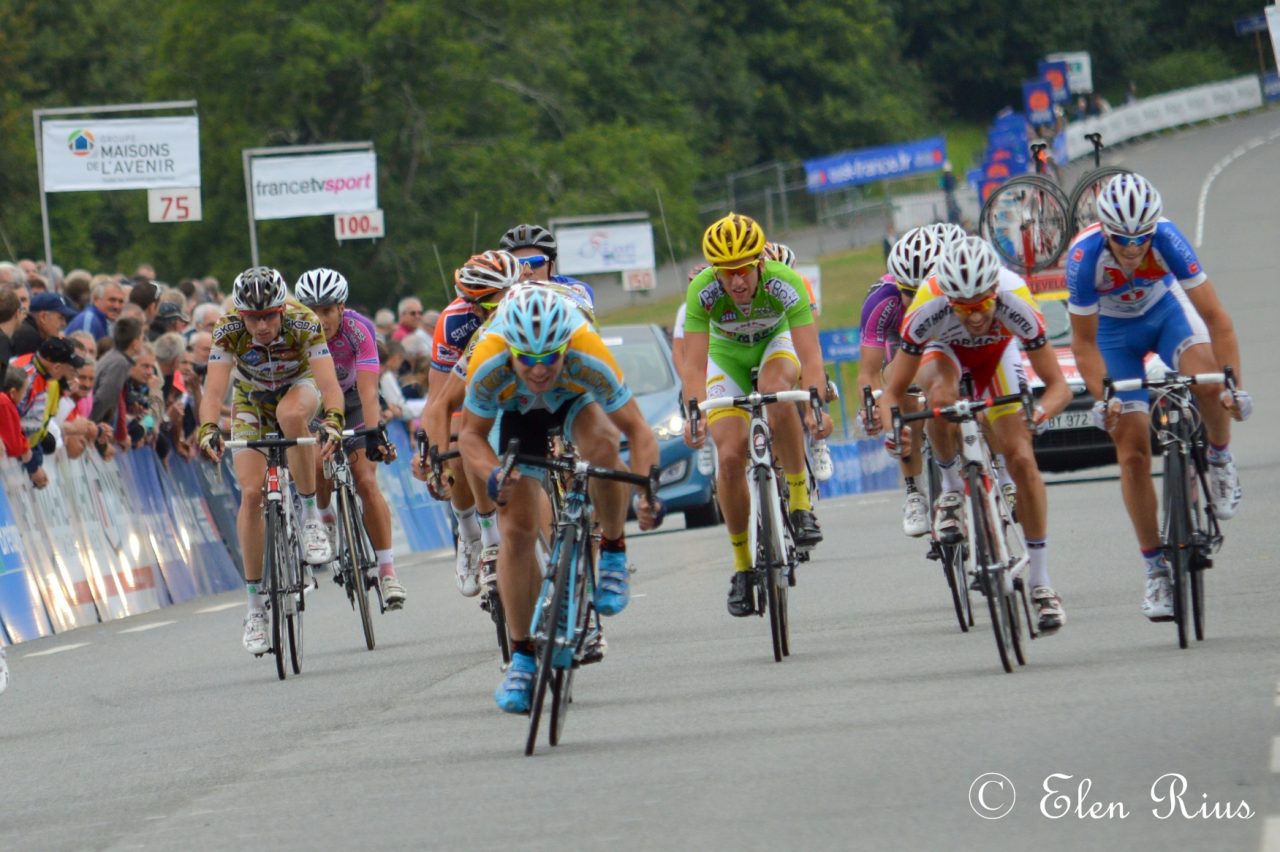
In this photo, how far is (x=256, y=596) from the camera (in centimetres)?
1357

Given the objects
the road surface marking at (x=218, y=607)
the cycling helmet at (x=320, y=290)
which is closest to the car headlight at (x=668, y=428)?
the road surface marking at (x=218, y=607)

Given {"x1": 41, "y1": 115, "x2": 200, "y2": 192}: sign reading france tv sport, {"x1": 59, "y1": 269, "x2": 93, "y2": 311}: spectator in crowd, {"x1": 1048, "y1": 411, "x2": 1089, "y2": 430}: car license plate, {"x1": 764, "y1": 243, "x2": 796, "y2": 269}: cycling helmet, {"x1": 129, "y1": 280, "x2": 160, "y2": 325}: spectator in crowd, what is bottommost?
{"x1": 1048, "y1": 411, "x2": 1089, "y2": 430}: car license plate

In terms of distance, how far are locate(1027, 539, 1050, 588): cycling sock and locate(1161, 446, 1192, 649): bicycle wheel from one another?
58cm

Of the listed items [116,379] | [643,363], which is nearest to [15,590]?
[116,379]

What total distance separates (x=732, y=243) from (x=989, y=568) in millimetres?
2693

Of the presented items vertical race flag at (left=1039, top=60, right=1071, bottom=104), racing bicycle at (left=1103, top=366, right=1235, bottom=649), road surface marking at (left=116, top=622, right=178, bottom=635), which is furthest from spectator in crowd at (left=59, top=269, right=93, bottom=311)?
vertical race flag at (left=1039, top=60, right=1071, bottom=104)

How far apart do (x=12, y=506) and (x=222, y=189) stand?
3566 centimetres

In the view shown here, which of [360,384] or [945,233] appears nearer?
[945,233]

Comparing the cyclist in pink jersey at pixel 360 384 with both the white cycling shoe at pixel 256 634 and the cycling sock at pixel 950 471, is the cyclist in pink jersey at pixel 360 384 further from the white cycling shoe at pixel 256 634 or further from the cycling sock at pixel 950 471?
the cycling sock at pixel 950 471

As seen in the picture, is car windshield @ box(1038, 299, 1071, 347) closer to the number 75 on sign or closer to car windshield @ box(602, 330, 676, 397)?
car windshield @ box(602, 330, 676, 397)

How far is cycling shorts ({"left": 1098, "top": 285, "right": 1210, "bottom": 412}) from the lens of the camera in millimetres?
11578

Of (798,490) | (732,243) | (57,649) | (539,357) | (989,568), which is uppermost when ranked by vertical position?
(732,243)

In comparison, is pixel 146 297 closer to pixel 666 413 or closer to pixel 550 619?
pixel 666 413

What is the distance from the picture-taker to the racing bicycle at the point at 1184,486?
1091cm
